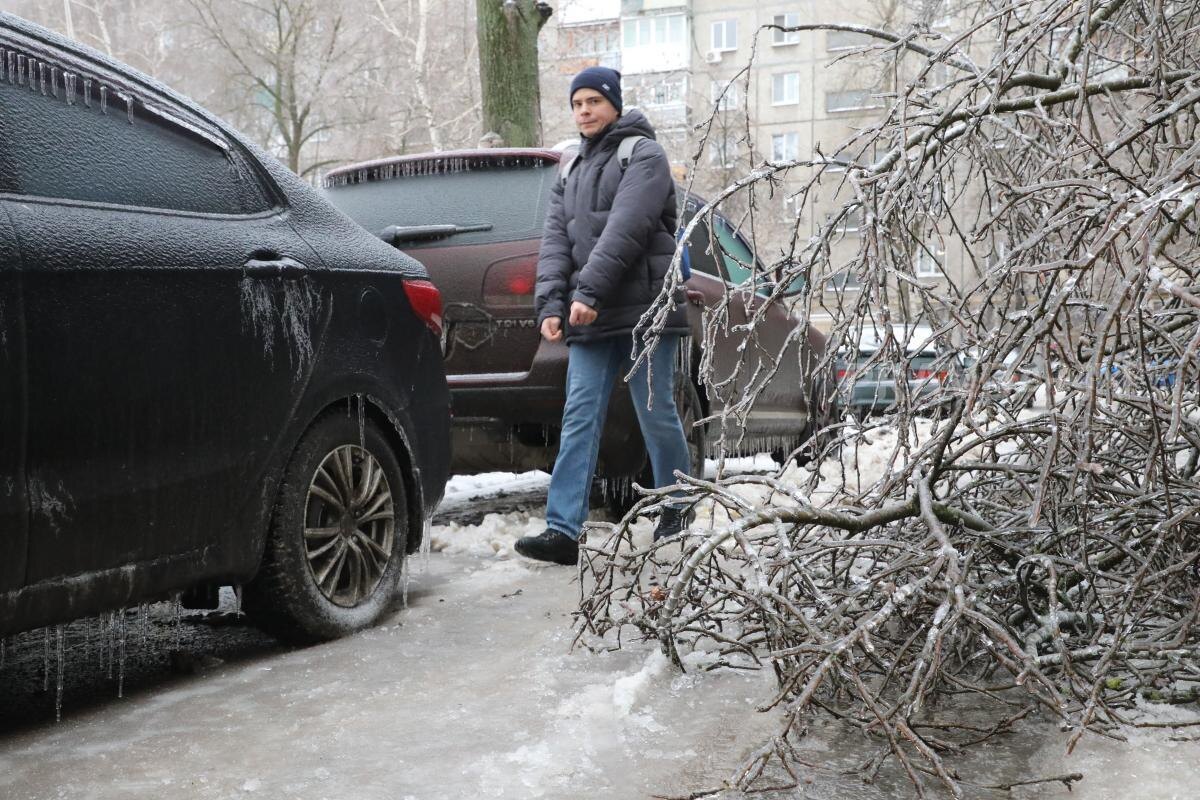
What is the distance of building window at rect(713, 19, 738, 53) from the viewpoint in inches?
1999

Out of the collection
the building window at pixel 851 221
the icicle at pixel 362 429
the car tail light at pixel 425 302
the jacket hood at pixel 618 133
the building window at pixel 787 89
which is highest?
the building window at pixel 787 89

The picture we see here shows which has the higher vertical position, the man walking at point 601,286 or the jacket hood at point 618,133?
the jacket hood at point 618,133

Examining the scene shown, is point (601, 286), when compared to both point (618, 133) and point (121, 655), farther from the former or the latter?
point (121, 655)

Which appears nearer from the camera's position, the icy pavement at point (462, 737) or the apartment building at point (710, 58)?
the icy pavement at point (462, 737)

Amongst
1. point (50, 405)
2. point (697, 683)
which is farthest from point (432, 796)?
point (50, 405)

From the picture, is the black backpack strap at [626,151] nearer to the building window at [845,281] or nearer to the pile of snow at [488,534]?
the pile of snow at [488,534]

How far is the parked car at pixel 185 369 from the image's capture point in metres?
3.05

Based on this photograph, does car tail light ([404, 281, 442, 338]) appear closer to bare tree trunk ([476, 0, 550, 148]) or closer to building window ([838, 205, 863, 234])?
building window ([838, 205, 863, 234])

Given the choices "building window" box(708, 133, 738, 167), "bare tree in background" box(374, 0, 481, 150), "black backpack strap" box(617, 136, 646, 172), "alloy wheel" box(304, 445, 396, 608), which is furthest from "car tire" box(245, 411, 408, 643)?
"bare tree in background" box(374, 0, 481, 150)

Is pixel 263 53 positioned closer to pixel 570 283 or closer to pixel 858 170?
pixel 570 283

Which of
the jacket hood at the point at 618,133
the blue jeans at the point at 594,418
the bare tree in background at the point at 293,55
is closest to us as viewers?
the blue jeans at the point at 594,418

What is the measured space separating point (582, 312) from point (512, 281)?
76 centimetres

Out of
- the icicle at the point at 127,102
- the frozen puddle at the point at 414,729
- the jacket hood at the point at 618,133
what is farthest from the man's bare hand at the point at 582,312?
the icicle at the point at 127,102

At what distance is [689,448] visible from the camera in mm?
6660
